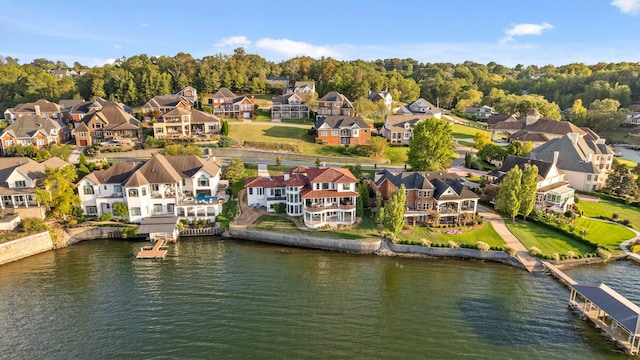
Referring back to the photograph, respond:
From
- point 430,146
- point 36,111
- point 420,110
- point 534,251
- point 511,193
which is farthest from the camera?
point 420,110

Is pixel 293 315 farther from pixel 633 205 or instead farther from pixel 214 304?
pixel 633 205

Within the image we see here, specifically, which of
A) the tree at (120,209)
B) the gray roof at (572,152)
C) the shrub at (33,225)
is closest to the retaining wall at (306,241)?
the tree at (120,209)

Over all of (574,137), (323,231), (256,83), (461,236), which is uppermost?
(256,83)

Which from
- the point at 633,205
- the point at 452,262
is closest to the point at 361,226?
the point at 452,262

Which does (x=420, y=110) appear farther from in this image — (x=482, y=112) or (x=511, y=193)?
(x=511, y=193)

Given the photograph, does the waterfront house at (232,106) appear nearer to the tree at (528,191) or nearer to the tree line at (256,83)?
the tree line at (256,83)

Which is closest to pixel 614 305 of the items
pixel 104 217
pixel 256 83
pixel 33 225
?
pixel 104 217
